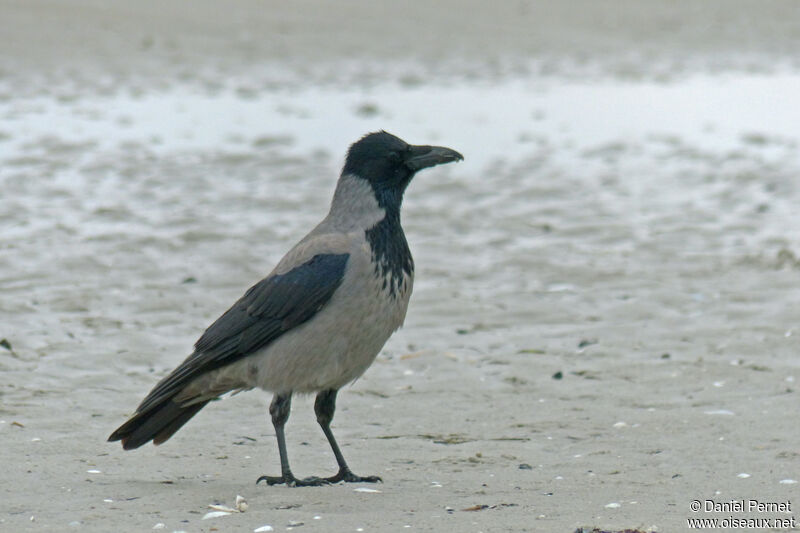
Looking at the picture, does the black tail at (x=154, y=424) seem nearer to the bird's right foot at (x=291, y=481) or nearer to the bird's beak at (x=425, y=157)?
the bird's right foot at (x=291, y=481)

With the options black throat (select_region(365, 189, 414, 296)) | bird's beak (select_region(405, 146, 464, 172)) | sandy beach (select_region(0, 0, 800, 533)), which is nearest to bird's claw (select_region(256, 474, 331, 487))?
sandy beach (select_region(0, 0, 800, 533))

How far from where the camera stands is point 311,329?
5.77 meters

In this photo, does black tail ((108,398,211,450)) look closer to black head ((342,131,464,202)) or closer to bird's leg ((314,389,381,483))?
bird's leg ((314,389,381,483))

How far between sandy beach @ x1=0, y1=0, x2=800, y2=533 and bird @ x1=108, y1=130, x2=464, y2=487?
0.82 feet

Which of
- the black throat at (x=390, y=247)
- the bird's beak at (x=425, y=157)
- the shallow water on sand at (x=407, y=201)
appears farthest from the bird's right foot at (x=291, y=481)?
the shallow water on sand at (x=407, y=201)

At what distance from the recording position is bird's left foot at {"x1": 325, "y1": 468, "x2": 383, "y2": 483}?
5.65m

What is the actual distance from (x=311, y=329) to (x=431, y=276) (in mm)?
4448

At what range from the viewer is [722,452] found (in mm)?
6051

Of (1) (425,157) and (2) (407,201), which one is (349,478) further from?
(2) (407,201)

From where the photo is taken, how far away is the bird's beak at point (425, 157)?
20.7 ft

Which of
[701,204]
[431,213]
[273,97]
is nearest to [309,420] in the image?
[431,213]

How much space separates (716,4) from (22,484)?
27470mm

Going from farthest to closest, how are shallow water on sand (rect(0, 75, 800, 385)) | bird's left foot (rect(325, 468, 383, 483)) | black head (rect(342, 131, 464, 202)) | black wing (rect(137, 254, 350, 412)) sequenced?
1. shallow water on sand (rect(0, 75, 800, 385))
2. black head (rect(342, 131, 464, 202))
3. black wing (rect(137, 254, 350, 412))
4. bird's left foot (rect(325, 468, 383, 483))

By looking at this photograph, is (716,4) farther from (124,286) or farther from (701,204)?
(124,286)
